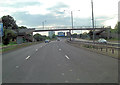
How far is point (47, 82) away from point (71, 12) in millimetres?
47789

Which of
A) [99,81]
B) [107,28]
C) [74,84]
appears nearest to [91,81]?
[99,81]

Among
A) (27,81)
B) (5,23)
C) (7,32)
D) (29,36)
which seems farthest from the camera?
(5,23)

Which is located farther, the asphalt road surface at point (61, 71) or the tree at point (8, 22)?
the tree at point (8, 22)

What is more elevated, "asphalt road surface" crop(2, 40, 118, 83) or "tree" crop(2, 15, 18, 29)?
"tree" crop(2, 15, 18, 29)

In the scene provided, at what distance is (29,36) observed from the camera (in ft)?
287

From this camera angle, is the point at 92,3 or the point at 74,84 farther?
the point at 92,3

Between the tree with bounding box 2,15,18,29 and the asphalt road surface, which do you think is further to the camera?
the tree with bounding box 2,15,18,29

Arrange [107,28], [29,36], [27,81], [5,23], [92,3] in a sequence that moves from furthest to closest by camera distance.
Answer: [5,23] < [29,36] < [107,28] < [92,3] < [27,81]

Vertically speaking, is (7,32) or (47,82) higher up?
(7,32)

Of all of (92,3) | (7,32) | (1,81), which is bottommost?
(1,81)

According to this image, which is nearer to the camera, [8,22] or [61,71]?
[61,71]

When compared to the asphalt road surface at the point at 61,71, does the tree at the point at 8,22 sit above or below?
above

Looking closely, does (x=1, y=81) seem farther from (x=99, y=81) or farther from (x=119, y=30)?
(x=119, y=30)

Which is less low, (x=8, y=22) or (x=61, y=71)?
(x=8, y=22)
